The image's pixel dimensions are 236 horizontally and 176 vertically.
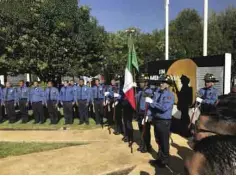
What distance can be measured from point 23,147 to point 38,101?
15.0ft

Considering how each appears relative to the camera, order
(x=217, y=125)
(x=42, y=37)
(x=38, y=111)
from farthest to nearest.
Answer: (x=42, y=37)
(x=38, y=111)
(x=217, y=125)

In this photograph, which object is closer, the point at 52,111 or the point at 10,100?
the point at 52,111

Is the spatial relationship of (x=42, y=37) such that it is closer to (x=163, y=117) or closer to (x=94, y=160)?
(x=94, y=160)

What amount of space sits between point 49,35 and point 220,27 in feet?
52.3

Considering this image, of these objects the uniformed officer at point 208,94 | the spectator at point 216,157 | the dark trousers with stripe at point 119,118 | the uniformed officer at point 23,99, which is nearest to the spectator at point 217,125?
the spectator at point 216,157

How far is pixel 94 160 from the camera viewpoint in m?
8.04

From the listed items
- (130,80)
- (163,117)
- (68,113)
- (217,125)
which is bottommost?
(68,113)

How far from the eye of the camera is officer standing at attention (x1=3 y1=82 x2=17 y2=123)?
14297 mm

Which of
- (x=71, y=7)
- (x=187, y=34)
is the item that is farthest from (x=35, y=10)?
(x=187, y=34)

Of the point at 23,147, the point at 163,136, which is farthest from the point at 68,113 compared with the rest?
the point at 163,136

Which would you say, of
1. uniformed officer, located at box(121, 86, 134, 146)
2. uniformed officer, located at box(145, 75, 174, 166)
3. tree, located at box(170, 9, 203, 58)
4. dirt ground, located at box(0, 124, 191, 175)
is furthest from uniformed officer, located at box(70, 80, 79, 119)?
tree, located at box(170, 9, 203, 58)

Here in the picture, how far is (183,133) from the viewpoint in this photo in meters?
10.7

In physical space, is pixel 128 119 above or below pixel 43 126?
above

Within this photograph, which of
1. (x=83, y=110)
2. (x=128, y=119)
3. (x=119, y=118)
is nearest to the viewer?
(x=128, y=119)
